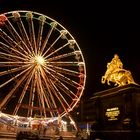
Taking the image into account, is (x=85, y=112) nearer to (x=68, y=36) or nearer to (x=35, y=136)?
(x=35, y=136)

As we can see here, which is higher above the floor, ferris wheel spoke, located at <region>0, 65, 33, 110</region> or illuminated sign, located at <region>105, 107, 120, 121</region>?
ferris wheel spoke, located at <region>0, 65, 33, 110</region>


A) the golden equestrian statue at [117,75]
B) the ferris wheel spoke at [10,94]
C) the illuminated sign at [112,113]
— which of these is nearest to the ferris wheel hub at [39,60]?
the ferris wheel spoke at [10,94]

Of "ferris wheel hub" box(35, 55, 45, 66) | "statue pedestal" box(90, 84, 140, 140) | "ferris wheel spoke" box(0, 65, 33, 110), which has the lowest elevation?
"statue pedestal" box(90, 84, 140, 140)

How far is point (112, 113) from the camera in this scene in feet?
62.4

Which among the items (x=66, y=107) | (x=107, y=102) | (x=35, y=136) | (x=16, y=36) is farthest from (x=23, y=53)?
(x=107, y=102)

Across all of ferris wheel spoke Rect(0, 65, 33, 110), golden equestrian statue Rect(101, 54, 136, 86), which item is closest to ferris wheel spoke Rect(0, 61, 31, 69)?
ferris wheel spoke Rect(0, 65, 33, 110)

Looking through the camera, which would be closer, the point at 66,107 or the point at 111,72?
the point at 111,72

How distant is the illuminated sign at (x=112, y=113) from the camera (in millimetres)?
18633

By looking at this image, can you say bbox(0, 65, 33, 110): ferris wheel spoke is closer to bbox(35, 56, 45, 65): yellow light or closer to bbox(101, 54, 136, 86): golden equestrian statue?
bbox(35, 56, 45, 65): yellow light

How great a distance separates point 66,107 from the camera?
2777cm

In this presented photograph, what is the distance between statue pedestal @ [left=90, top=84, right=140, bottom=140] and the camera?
17234 mm

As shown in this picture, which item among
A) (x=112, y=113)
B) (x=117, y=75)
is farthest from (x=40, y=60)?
(x=112, y=113)

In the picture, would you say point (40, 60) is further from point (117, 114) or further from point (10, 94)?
point (117, 114)

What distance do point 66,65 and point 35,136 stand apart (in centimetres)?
853
